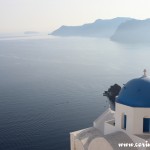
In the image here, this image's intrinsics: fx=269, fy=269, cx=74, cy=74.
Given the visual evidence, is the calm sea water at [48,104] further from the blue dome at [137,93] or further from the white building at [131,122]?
the blue dome at [137,93]

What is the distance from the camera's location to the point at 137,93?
21.9m

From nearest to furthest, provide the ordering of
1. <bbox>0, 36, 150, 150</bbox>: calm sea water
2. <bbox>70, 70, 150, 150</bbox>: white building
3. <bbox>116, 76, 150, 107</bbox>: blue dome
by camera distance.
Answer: <bbox>70, 70, 150, 150</bbox>: white building
<bbox>116, 76, 150, 107</bbox>: blue dome
<bbox>0, 36, 150, 150</bbox>: calm sea water

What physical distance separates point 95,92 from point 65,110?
15929mm

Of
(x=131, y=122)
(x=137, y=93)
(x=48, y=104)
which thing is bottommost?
(x=48, y=104)

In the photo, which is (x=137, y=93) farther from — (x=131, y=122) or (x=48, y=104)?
(x=48, y=104)

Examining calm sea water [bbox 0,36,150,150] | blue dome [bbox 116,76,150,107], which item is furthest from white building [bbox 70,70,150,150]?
calm sea water [bbox 0,36,150,150]

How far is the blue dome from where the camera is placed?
2154cm

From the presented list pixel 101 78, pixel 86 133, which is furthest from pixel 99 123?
pixel 101 78

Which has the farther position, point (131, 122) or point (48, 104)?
point (48, 104)

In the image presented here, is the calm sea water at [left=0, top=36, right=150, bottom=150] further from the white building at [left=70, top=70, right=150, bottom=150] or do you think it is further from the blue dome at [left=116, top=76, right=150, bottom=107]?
the blue dome at [left=116, top=76, right=150, bottom=107]

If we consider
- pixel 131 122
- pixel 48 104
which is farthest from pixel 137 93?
pixel 48 104

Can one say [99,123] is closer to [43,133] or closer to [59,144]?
[59,144]

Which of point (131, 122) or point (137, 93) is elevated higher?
point (137, 93)

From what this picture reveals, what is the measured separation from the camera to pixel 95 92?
240 ft
